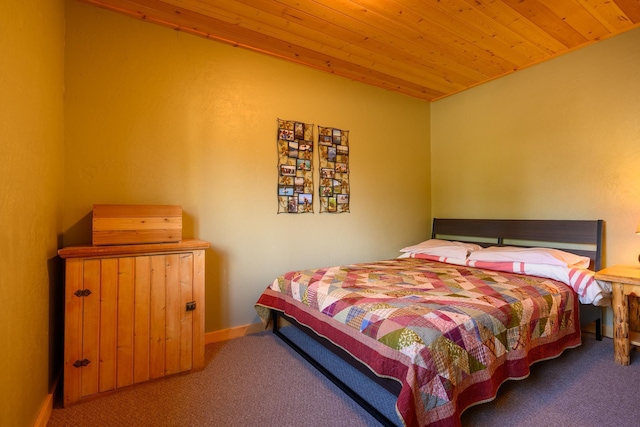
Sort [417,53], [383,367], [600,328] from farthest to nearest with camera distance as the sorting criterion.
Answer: [417,53]
[600,328]
[383,367]

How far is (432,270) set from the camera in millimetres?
2711

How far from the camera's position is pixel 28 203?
1.42 m

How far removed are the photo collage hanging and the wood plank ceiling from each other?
717mm

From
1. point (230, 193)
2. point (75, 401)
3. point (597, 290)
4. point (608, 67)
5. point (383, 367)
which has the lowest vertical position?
point (75, 401)

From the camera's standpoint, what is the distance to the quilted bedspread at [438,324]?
51.6 inches

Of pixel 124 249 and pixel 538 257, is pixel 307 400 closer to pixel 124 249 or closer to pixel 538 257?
pixel 124 249

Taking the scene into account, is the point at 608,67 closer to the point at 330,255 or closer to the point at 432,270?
the point at 432,270

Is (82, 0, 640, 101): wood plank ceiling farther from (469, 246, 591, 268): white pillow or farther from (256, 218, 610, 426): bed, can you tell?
(469, 246, 591, 268): white pillow

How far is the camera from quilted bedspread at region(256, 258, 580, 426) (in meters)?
1.31

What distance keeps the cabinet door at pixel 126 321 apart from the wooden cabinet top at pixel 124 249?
1.6 inches

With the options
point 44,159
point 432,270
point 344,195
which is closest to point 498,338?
point 432,270

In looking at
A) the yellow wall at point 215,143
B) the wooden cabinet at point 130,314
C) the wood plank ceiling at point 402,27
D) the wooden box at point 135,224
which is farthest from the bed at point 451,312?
the wood plank ceiling at point 402,27

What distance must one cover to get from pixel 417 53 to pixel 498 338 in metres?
2.54

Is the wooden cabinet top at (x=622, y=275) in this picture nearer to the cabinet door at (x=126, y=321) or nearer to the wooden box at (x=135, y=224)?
the cabinet door at (x=126, y=321)
